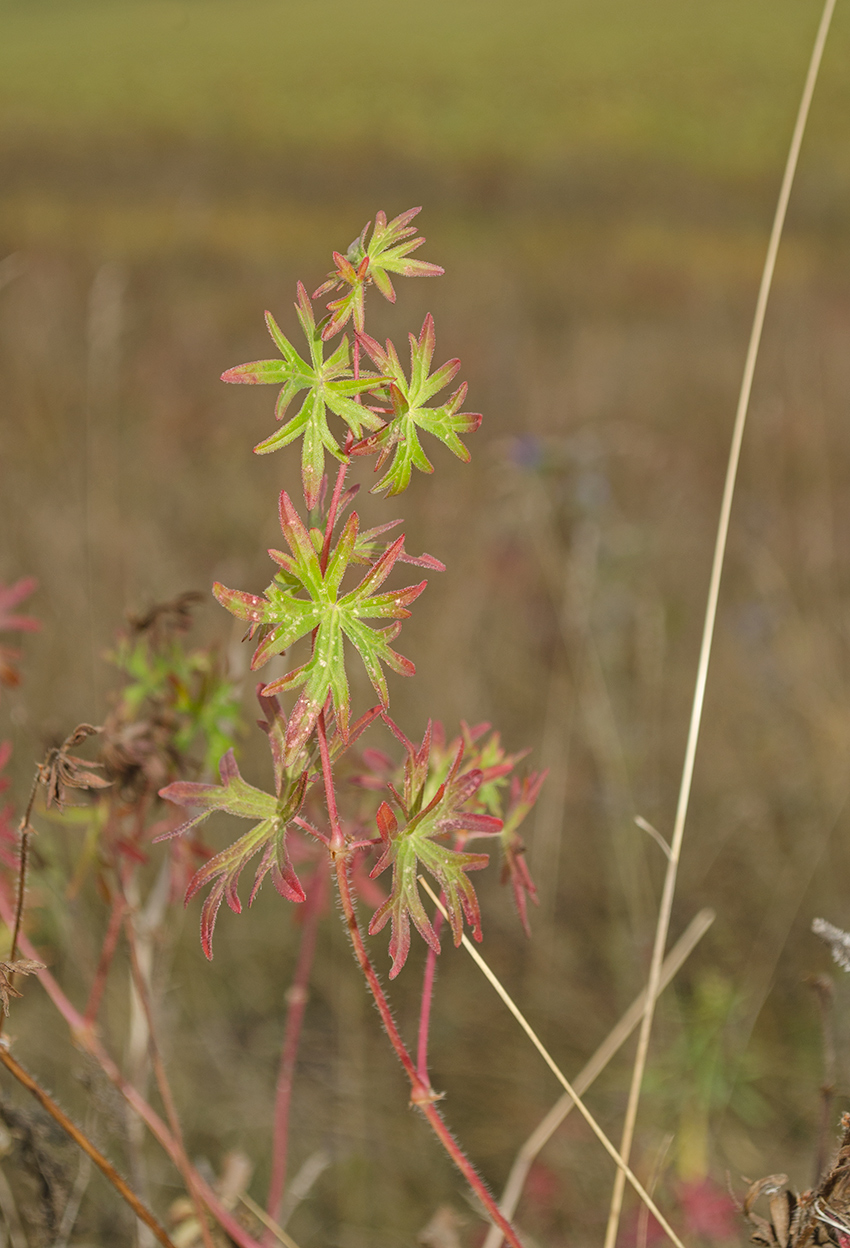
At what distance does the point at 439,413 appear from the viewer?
60cm

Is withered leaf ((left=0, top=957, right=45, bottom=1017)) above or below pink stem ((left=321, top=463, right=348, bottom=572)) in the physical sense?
below

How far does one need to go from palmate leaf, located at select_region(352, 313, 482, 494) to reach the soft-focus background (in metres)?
0.53

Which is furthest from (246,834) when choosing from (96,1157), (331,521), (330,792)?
(96,1157)

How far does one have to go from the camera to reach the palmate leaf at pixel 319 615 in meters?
0.53

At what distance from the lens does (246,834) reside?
0.59m

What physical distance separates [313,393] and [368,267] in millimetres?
93

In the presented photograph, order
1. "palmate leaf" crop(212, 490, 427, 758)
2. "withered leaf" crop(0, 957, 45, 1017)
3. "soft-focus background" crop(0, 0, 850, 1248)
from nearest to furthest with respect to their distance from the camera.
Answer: "palmate leaf" crop(212, 490, 427, 758)
"withered leaf" crop(0, 957, 45, 1017)
"soft-focus background" crop(0, 0, 850, 1248)

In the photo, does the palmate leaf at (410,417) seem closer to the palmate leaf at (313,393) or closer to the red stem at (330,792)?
the palmate leaf at (313,393)

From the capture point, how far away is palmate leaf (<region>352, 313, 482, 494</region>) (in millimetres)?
562

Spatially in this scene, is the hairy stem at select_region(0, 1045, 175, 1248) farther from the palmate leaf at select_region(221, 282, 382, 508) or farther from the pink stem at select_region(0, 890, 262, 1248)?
the palmate leaf at select_region(221, 282, 382, 508)

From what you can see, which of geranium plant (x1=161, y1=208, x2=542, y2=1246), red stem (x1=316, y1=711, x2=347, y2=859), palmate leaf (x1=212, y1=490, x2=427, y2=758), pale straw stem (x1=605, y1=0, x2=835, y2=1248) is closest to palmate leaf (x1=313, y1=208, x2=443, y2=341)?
geranium plant (x1=161, y1=208, x2=542, y2=1246)

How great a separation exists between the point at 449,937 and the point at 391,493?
1902 mm

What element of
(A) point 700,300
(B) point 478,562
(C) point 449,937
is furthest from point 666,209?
(C) point 449,937

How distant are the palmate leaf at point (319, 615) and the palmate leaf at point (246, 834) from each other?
6 cm
